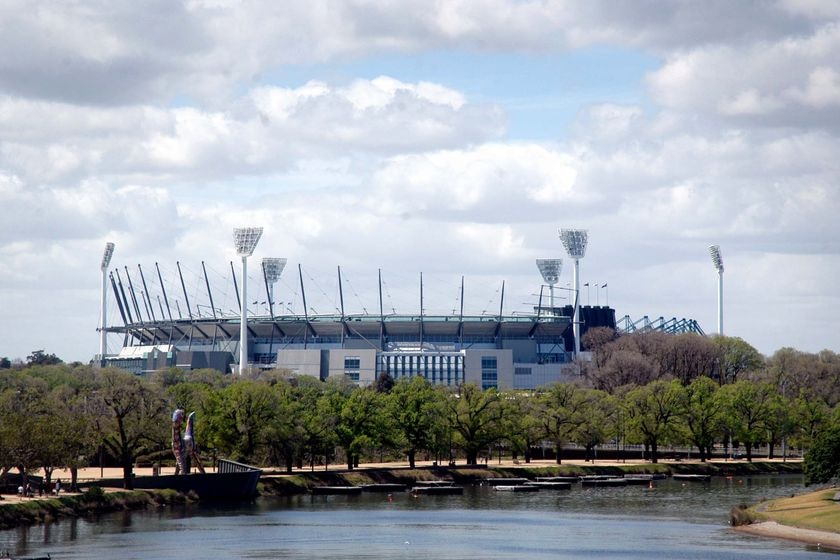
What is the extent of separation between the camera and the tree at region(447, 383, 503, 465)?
138 m

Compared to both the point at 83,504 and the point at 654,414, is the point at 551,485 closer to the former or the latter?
the point at 654,414

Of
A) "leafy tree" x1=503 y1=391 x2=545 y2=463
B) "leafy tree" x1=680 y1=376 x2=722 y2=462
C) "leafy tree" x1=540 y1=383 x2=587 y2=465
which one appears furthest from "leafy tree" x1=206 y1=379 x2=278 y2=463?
"leafy tree" x1=680 y1=376 x2=722 y2=462

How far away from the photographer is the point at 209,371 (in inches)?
7042

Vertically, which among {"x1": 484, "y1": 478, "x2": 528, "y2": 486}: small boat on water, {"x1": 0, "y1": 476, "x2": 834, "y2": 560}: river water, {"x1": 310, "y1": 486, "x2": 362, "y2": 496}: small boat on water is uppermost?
{"x1": 484, "y1": 478, "x2": 528, "y2": 486}: small boat on water

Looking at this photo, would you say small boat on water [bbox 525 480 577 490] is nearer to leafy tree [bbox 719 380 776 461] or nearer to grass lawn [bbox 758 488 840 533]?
grass lawn [bbox 758 488 840 533]

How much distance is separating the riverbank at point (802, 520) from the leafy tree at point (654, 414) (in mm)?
52859

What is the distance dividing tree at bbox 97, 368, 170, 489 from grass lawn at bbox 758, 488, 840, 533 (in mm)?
45734

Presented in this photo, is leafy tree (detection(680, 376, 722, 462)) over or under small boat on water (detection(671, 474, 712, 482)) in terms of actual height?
over

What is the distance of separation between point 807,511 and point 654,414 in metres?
62.3

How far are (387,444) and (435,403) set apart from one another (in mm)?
7675

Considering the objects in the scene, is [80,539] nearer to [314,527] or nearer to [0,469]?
[314,527]

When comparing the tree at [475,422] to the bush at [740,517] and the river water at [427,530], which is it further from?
the bush at [740,517]

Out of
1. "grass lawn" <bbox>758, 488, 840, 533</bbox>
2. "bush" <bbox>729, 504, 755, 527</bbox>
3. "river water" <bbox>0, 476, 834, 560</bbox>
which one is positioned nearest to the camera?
"river water" <bbox>0, 476, 834, 560</bbox>

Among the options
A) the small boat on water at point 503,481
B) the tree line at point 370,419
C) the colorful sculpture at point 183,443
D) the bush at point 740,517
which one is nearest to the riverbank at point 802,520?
the bush at point 740,517
